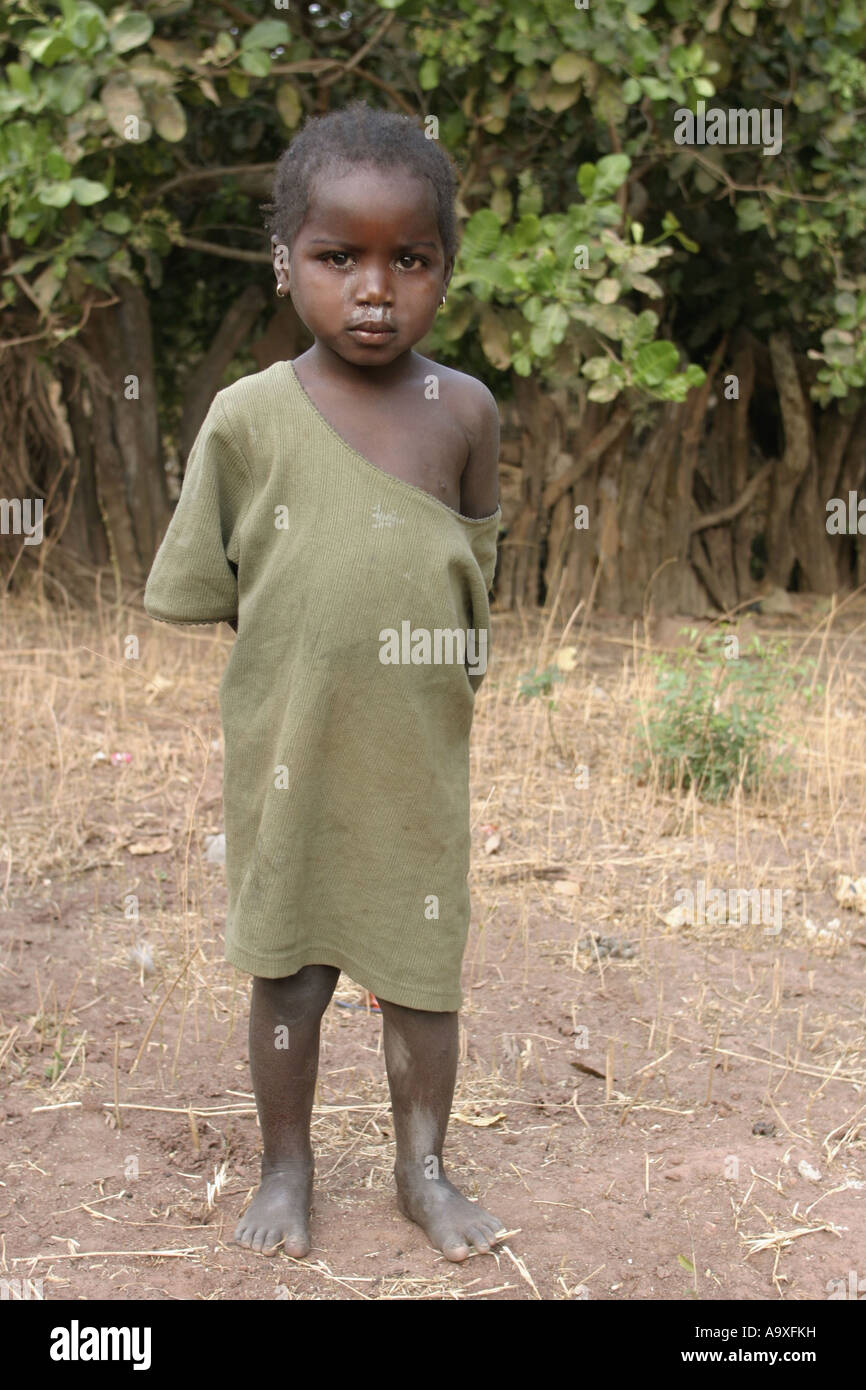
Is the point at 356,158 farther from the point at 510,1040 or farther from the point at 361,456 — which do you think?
the point at 510,1040

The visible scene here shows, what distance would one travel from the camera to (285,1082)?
2229mm

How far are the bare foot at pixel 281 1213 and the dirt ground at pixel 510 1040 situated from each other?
29mm

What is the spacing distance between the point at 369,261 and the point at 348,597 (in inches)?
18.7

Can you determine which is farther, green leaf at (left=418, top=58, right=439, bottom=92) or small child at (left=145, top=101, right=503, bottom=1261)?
green leaf at (left=418, top=58, right=439, bottom=92)

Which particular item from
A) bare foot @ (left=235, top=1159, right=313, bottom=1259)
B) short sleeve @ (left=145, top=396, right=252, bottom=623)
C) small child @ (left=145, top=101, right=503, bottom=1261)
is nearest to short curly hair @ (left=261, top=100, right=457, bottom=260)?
small child @ (left=145, top=101, right=503, bottom=1261)

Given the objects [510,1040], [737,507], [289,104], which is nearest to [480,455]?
[510,1040]

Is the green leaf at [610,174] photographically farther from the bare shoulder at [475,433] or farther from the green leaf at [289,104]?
the bare shoulder at [475,433]

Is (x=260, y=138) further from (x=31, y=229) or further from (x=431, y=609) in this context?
(x=431, y=609)

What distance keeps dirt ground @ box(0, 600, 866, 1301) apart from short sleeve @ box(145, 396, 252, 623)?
3.30 ft

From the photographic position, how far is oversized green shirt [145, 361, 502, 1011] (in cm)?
203

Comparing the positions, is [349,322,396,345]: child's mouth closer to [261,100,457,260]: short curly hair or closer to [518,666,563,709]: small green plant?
[261,100,457,260]: short curly hair

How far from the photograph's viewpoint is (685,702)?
14.8ft

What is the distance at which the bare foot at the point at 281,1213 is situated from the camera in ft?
7.23

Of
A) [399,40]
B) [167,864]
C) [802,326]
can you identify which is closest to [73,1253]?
[167,864]
